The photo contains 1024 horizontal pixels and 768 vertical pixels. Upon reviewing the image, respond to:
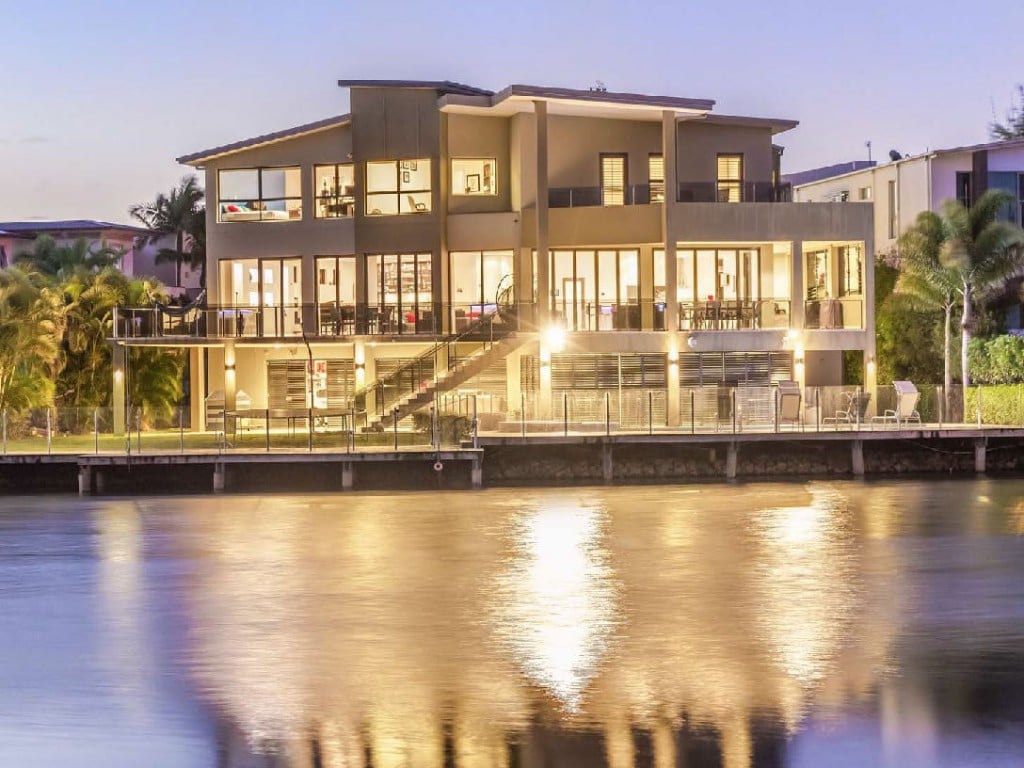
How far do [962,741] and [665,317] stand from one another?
38209 millimetres

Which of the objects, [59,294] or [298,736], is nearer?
[298,736]

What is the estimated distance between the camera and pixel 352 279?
57.9m

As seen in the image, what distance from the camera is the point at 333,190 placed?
2280 inches

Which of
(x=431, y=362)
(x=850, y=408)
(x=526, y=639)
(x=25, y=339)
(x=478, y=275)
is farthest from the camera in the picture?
(x=25, y=339)

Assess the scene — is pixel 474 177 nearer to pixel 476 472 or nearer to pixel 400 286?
pixel 400 286

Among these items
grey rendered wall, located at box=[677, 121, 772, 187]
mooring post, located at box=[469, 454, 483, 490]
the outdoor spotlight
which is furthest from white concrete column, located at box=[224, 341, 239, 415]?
grey rendered wall, located at box=[677, 121, 772, 187]

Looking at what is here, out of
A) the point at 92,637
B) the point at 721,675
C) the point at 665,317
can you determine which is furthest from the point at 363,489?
the point at 721,675

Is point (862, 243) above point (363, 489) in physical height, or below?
above

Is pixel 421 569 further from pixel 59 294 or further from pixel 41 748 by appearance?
pixel 59 294

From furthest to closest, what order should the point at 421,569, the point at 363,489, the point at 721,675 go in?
the point at 363,489, the point at 421,569, the point at 721,675

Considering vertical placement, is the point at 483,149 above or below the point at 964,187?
above

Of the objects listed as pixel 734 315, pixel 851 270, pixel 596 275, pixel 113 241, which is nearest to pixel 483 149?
pixel 596 275

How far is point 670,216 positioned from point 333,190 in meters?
11.2

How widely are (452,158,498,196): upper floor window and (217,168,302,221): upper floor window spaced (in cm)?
534
